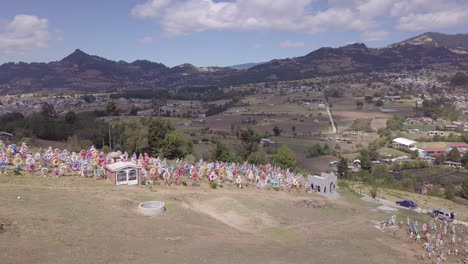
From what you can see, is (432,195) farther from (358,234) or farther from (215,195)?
(215,195)

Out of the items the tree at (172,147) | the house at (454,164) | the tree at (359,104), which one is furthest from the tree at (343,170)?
the tree at (359,104)

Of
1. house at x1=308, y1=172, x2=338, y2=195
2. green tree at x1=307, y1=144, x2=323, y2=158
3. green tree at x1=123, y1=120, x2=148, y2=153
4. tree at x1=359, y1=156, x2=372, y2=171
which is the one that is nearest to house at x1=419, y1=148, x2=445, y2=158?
tree at x1=359, y1=156, x2=372, y2=171

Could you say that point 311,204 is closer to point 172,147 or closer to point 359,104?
point 172,147

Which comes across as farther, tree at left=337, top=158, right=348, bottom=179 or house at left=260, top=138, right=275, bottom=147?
house at left=260, top=138, right=275, bottom=147

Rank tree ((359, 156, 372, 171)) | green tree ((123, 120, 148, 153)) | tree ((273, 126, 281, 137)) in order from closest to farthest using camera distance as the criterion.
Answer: green tree ((123, 120, 148, 153))
tree ((359, 156, 372, 171))
tree ((273, 126, 281, 137))

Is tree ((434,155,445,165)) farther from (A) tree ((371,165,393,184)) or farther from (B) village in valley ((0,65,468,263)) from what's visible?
(A) tree ((371,165,393,184))

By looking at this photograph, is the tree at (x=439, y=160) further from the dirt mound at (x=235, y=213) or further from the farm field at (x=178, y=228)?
the dirt mound at (x=235, y=213)
